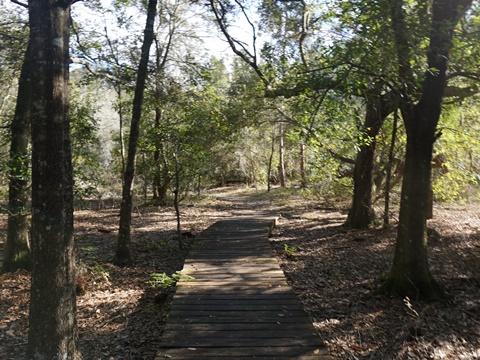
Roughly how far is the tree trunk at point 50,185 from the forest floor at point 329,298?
137 centimetres

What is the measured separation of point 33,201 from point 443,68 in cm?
639

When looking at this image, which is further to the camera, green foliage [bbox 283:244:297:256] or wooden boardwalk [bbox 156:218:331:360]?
green foliage [bbox 283:244:297:256]

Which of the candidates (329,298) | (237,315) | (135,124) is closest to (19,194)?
(135,124)

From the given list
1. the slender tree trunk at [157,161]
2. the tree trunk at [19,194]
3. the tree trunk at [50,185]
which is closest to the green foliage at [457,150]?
the slender tree trunk at [157,161]

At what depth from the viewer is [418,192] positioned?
6102 millimetres

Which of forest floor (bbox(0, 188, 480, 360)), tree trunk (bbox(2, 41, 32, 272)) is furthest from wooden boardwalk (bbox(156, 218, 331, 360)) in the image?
tree trunk (bbox(2, 41, 32, 272))

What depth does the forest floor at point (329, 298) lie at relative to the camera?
4793mm

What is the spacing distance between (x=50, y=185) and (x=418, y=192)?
5.75 m

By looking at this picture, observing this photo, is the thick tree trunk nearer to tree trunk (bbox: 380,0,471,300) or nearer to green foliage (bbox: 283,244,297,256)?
tree trunk (bbox: 380,0,471,300)

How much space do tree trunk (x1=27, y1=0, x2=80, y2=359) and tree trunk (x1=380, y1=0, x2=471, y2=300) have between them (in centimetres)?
547

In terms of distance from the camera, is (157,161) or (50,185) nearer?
(50,185)

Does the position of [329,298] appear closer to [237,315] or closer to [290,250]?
[237,315]

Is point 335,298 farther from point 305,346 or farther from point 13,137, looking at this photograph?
point 13,137

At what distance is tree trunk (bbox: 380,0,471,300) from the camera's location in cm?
596
